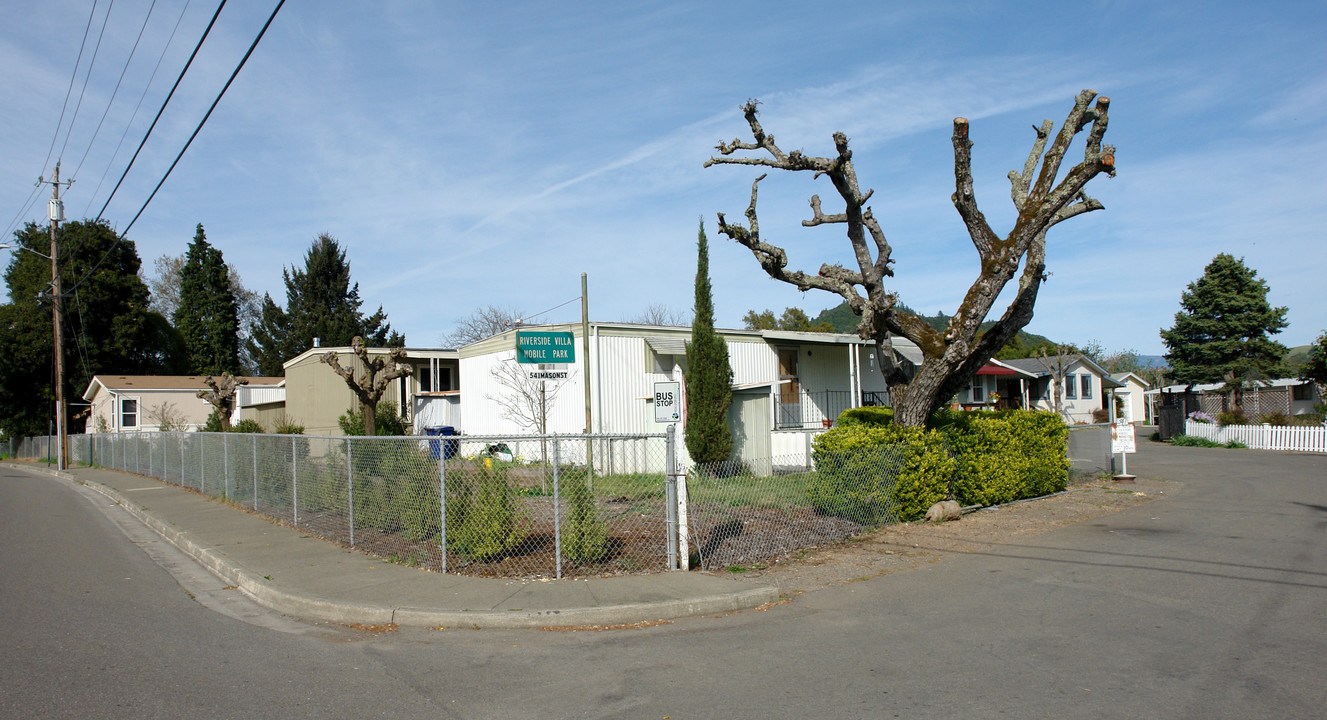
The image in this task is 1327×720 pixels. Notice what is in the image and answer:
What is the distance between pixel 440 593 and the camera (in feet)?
25.7

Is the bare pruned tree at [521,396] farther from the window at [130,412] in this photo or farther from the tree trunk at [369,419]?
the window at [130,412]

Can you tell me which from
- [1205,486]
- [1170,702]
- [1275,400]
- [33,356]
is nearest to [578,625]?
[1170,702]

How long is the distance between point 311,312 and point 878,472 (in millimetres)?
49994

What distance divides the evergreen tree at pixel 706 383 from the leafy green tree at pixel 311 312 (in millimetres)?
38547

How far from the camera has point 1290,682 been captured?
5.05m

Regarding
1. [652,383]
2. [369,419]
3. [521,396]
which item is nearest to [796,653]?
[369,419]

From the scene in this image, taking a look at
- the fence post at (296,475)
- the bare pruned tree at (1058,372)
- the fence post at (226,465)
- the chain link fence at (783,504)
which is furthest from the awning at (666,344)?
the bare pruned tree at (1058,372)

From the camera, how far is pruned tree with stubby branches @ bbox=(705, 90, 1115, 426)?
12.0 metres

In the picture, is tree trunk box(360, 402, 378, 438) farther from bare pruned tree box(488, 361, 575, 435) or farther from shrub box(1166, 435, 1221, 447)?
shrub box(1166, 435, 1221, 447)

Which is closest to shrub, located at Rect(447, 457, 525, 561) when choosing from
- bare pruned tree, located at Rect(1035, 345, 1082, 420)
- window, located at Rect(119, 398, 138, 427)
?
bare pruned tree, located at Rect(1035, 345, 1082, 420)

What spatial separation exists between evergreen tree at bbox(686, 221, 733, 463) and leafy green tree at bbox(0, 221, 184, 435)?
37862 mm

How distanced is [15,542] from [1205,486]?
845 inches

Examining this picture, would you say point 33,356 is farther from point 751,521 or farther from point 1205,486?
point 1205,486

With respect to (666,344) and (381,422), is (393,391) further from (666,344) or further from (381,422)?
(666,344)
